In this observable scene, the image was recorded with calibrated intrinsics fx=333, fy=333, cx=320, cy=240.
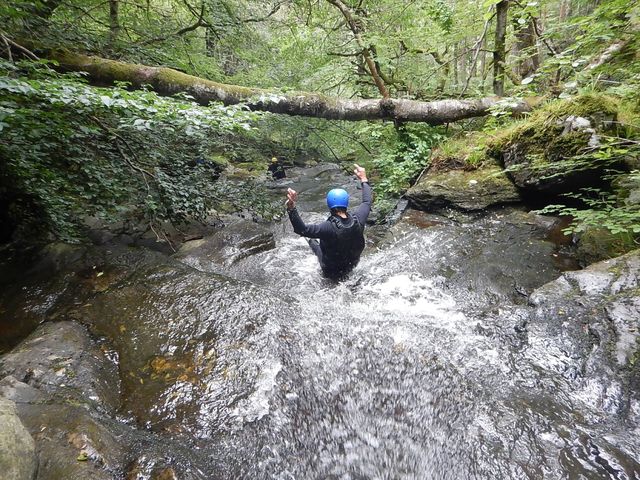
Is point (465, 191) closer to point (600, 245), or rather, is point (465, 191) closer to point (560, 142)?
point (560, 142)

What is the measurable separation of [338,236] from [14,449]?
374 centimetres

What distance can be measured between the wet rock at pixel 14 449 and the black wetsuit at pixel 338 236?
313cm

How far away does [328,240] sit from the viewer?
4.79m

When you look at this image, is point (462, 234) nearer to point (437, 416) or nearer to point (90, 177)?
point (437, 416)

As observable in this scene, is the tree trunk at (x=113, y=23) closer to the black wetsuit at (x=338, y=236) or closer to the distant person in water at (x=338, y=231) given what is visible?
the distant person in water at (x=338, y=231)

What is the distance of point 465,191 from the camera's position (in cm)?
617

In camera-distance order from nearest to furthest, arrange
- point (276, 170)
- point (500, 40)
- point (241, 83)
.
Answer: point (500, 40) → point (241, 83) → point (276, 170)

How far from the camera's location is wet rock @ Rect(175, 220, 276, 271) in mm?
5695

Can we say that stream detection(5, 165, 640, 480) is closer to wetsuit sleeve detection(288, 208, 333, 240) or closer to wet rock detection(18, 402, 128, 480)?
wet rock detection(18, 402, 128, 480)

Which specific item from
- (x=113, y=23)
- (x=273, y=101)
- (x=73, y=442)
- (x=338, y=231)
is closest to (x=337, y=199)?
(x=338, y=231)

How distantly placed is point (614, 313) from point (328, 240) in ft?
10.3

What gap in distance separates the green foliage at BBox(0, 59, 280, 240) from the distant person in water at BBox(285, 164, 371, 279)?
149 cm

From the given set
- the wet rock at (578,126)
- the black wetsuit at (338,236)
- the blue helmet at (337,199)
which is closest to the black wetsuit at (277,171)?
the black wetsuit at (338,236)

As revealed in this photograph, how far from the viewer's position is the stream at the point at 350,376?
2285 millimetres
